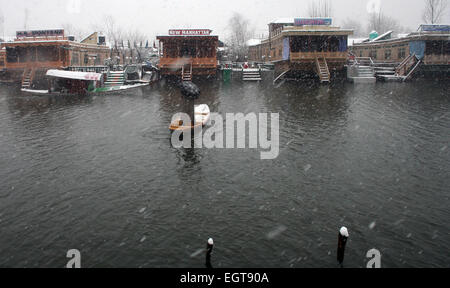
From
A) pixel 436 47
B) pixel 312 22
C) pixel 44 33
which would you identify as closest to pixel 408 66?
pixel 436 47

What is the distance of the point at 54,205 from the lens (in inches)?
476

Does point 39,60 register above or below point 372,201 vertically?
above

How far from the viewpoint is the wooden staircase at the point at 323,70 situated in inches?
1625

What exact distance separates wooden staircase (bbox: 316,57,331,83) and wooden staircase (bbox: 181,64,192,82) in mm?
15011

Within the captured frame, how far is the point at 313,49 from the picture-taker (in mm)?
43906

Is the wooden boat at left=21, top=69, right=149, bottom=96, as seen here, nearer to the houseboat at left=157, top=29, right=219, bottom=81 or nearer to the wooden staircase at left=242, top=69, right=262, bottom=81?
the houseboat at left=157, top=29, right=219, bottom=81

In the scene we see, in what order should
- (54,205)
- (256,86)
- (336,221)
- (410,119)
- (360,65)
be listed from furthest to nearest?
(360,65)
(256,86)
(410,119)
(54,205)
(336,221)

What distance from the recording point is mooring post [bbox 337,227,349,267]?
28.5 ft

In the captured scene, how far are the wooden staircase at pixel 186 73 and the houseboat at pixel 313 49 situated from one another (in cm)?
1144

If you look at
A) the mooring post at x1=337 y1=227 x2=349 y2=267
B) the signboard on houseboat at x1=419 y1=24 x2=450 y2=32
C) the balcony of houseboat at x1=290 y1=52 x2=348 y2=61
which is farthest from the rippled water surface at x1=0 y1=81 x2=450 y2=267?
the signboard on houseboat at x1=419 y1=24 x2=450 y2=32

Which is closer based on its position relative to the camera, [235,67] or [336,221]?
[336,221]
